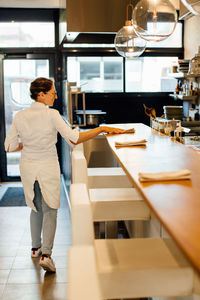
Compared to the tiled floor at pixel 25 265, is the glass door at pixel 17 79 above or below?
above

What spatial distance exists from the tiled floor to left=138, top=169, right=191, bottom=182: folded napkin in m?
1.53

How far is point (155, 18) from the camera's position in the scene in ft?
9.21

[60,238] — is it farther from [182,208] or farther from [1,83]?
[1,83]

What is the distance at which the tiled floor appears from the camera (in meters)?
3.47

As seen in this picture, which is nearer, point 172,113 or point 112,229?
point 112,229

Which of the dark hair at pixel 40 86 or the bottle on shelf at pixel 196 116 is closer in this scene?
the dark hair at pixel 40 86

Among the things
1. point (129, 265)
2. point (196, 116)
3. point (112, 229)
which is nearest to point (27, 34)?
point (196, 116)

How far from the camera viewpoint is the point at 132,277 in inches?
74.3

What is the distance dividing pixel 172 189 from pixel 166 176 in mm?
198

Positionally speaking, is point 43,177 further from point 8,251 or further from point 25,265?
point 8,251

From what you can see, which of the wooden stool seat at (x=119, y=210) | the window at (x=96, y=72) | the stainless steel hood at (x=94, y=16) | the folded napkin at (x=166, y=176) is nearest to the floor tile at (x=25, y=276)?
the wooden stool seat at (x=119, y=210)

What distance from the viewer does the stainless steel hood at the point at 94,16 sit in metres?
5.04

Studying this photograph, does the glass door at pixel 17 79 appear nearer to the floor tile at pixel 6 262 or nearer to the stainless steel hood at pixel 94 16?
the stainless steel hood at pixel 94 16

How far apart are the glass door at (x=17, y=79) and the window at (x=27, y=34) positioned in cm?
26
